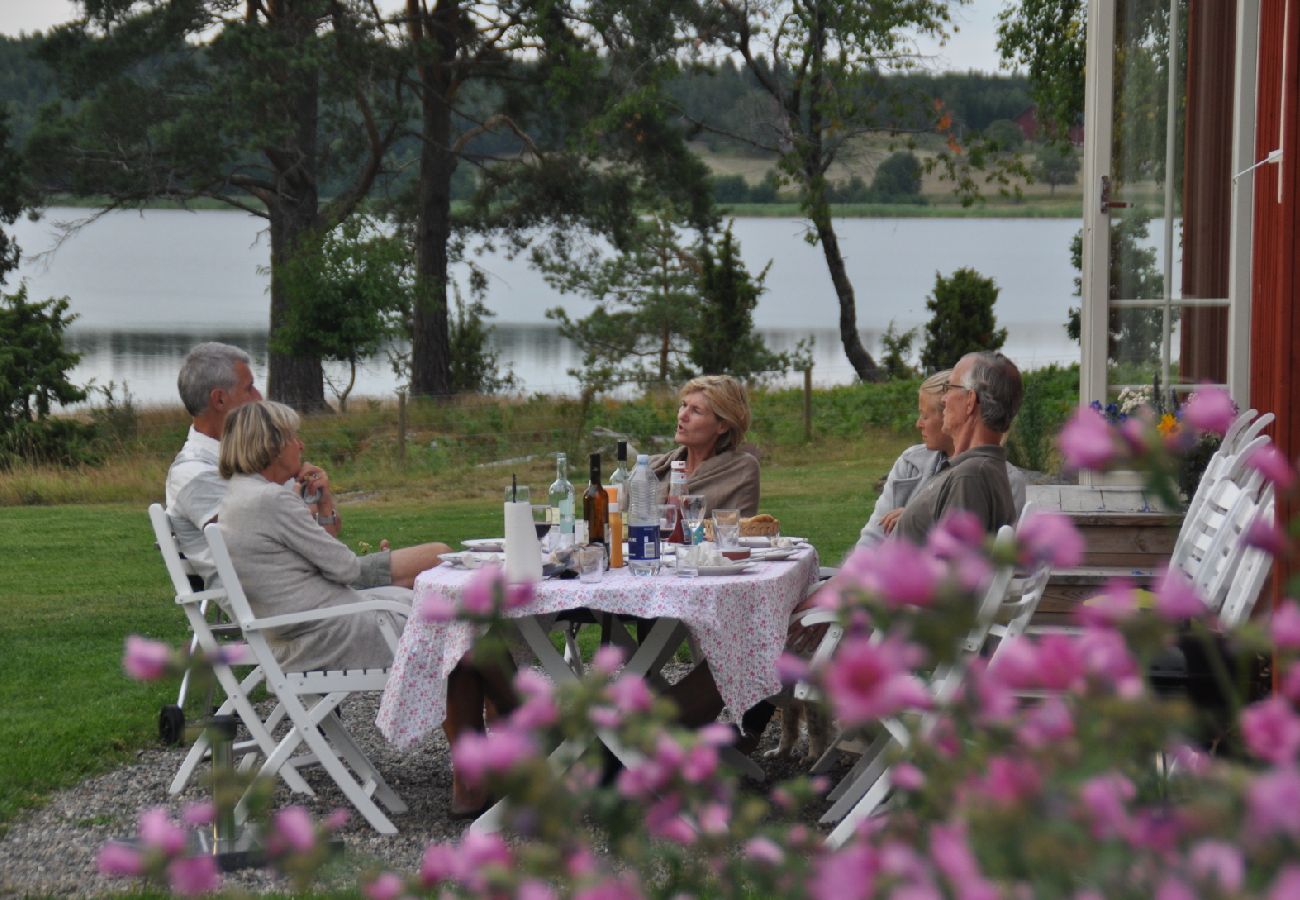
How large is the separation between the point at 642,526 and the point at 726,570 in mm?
251

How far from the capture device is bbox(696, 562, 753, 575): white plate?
421cm

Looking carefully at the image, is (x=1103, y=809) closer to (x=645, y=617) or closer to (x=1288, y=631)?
(x=1288, y=631)

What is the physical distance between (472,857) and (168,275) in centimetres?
6806

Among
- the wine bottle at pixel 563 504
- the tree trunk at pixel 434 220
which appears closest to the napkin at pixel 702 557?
the wine bottle at pixel 563 504

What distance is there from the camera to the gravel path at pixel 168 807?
12.3 ft

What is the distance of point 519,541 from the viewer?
4043mm

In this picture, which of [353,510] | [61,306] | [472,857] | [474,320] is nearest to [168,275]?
[474,320]

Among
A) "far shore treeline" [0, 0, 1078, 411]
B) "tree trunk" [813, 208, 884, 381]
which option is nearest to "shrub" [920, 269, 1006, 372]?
"far shore treeline" [0, 0, 1078, 411]

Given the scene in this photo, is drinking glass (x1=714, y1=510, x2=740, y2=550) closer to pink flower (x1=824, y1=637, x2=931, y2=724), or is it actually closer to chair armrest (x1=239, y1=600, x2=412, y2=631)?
chair armrest (x1=239, y1=600, x2=412, y2=631)

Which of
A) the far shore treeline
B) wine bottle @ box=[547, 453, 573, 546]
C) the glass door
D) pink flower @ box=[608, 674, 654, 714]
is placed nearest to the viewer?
pink flower @ box=[608, 674, 654, 714]

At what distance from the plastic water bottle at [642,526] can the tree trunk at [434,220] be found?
16.0m

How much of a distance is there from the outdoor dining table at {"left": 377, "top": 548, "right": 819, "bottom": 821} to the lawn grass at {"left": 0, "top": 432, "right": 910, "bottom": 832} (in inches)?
47.2

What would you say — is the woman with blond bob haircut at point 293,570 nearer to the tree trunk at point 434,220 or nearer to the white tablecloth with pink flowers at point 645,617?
the white tablecloth with pink flowers at point 645,617

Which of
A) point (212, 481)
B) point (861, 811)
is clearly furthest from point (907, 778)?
point (212, 481)
